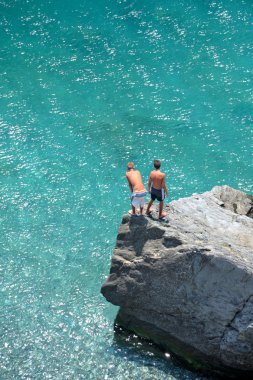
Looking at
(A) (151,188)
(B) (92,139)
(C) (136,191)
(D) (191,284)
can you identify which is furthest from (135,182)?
(B) (92,139)

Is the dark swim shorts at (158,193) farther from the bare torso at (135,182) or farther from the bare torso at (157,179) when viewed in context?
the bare torso at (135,182)

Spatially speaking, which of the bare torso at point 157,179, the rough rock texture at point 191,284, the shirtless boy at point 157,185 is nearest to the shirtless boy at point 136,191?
the shirtless boy at point 157,185

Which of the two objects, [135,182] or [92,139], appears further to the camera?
[92,139]

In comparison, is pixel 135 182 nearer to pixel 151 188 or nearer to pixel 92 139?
pixel 151 188

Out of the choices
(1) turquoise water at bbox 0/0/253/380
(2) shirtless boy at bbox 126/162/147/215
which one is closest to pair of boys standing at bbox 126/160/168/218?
(2) shirtless boy at bbox 126/162/147/215

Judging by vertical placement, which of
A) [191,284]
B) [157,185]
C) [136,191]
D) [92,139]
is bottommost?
[191,284]

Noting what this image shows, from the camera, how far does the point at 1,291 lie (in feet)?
73.9

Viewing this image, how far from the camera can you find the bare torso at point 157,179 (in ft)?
62.1

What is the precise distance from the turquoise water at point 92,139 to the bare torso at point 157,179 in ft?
18.1

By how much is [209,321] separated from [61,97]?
54.3ft

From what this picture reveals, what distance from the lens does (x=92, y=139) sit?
29.2 metres

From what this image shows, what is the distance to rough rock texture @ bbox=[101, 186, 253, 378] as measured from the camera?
18641 millimetres

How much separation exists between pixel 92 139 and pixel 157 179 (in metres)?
10.8

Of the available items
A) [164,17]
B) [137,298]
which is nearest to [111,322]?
[137,298]
